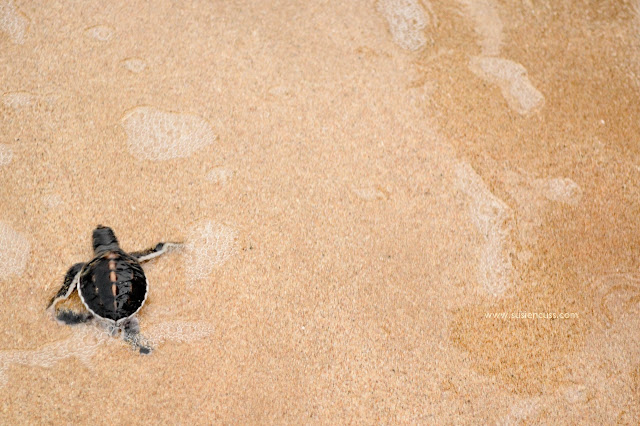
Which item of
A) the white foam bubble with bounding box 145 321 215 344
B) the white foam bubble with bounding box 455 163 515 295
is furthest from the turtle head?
the white foam bubble with bounding box 455 163 515 295

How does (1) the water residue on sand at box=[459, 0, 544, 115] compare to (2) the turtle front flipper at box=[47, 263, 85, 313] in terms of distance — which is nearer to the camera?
(2) the turtle front flipper at box=[47, 263, 85, 313]

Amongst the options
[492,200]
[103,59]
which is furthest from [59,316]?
[492,200]

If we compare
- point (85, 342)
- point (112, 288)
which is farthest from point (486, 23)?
point (85, 342)

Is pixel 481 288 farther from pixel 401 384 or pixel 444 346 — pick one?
pixel 401 384

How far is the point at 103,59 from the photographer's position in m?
3.11

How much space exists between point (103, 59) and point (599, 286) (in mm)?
3031

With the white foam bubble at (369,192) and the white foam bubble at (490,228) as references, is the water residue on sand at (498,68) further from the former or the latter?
the white foam bubble at (369,192)

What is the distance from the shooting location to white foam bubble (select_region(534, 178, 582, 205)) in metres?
2.92

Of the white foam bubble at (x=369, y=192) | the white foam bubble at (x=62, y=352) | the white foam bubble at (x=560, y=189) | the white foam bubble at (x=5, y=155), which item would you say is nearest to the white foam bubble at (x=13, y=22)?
the white foam bubble at (x=5, y=155)

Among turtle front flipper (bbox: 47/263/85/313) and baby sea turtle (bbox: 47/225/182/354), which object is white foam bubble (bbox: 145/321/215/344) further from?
turtle front flipper (bbox: 47/263/85/313)

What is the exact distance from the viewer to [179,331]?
238 centimetres

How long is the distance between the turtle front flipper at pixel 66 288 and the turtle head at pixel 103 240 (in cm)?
14

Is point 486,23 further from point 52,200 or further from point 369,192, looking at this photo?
point 52,200

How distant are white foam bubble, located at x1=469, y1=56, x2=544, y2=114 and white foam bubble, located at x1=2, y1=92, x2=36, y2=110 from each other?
2.62 m
